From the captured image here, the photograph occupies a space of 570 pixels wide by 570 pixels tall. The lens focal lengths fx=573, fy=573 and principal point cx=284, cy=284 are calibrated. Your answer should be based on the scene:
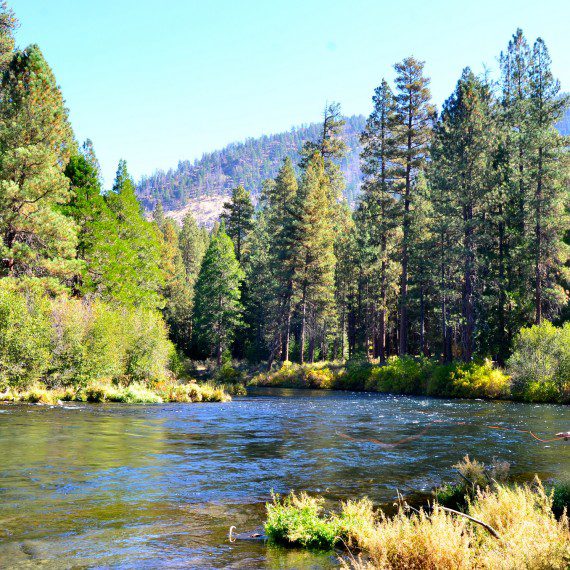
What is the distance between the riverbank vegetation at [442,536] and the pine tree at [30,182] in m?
27.9

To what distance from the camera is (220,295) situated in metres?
61.4

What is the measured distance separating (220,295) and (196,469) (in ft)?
162

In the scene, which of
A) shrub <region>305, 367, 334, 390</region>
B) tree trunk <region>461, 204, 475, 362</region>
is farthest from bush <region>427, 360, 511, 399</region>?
shrub <region>305, 367, 334, 390</region>

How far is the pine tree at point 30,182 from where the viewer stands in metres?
31.4

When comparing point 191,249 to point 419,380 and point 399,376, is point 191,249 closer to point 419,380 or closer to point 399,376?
→ point 399,376

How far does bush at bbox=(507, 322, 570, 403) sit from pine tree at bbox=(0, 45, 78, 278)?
26.9 metres

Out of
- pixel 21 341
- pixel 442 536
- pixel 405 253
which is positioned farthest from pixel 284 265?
pixel 442 536

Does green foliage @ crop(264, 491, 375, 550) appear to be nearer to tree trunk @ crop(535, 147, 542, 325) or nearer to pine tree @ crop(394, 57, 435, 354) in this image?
tree trunk @ crop(535, 147, 542, 325)

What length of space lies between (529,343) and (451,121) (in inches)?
687

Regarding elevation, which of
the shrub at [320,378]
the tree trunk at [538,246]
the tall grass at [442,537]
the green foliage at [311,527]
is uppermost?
the tree trunk at [538,246]

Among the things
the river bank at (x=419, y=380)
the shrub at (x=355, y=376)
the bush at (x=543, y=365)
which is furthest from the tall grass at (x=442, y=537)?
the shrub at (x=355, y=376)

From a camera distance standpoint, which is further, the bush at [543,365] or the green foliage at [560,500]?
the bush at [543,365]

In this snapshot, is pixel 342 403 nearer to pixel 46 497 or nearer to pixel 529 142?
pixel 529 142

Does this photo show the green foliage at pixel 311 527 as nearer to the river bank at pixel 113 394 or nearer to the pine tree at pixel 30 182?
the river bank at pixel 113 394
